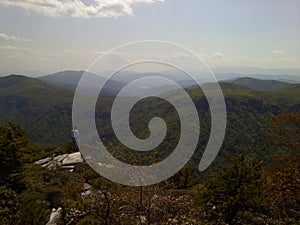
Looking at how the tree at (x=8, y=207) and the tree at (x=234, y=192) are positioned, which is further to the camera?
the tree at (x=234, y=192)

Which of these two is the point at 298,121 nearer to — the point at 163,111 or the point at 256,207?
the point at 256,207

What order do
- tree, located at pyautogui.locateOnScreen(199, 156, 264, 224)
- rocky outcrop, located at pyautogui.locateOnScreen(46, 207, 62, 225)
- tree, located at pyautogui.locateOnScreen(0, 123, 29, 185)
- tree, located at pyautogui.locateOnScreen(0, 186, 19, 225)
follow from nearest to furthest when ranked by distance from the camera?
1. tree, located at pyautogui.locateOnScreen(0, 186, 19, 225)
2. rocky outcrop, located at pyautogui.locateOnScreen(46, 207, 62, 225)
3. tree, located at pyautogui.locateOnScreen(199, 156, 264, 224)
4. tree, located at pyautogui.locateOnScreen(0, 123, 29, 185)

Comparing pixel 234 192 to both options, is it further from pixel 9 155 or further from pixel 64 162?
pixel 64 162

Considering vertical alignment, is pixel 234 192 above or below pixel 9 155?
above

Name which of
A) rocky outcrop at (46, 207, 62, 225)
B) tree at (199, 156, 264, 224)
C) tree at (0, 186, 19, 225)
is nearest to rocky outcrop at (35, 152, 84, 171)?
rocky outcrop at (46, 207, 62, 225)

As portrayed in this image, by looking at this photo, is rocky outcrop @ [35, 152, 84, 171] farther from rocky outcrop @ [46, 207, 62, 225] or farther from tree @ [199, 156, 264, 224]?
tree @ [199, 156, 264, 224]

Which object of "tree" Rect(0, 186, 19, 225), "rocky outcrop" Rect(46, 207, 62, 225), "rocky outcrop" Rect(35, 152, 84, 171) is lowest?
"rocky outcrop" Rect(35, 152, 84, 171)

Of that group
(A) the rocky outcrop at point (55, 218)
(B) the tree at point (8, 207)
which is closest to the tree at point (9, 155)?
(B) the tree at point (8, 207)

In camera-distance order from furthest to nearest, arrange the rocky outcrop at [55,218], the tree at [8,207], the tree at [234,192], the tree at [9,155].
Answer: the tree at [9,155], the tree at [234,192], the rocky outcrop at [55,218], the tree at [8,207]

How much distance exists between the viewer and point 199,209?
11562 mm

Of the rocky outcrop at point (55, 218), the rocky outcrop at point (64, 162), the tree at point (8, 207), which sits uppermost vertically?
the tree at point (8, 207)

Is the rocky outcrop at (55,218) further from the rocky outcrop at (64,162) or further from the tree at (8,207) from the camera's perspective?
the rocky outcrop at (64,162)

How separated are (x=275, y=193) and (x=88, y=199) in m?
7.57

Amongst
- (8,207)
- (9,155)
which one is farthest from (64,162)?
(8,207)
